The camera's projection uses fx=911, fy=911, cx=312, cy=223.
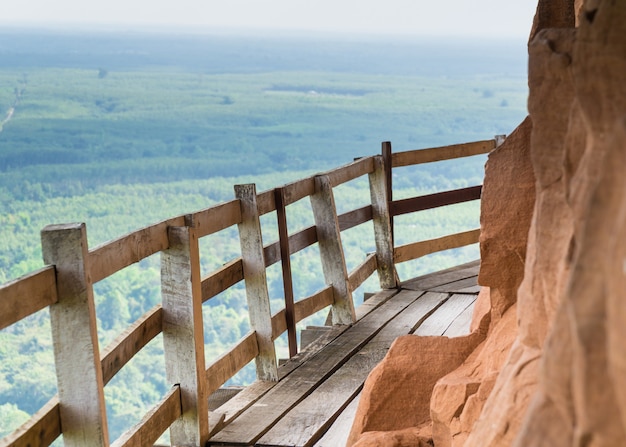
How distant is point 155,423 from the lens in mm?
4621

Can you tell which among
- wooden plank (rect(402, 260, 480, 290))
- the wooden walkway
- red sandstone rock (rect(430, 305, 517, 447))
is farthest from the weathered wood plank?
red sandstone rock (rect(430, 305, 517, 447))

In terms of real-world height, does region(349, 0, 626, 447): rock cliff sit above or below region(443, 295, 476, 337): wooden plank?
above

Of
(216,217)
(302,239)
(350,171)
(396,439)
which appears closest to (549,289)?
(396,439)

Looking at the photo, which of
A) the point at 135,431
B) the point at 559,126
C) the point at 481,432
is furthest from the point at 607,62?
the point at 135,431

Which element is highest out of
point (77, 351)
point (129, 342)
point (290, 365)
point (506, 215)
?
point (506, 215)

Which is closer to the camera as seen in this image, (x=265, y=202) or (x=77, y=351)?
(x=77, y=351)

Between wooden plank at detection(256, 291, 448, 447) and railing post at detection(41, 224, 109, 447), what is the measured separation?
→ 1.28 m

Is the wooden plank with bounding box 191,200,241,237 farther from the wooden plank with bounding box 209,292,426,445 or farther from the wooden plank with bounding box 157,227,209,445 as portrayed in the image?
the wooden plank with bounding box 209,292,426,445

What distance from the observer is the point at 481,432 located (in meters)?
2.95

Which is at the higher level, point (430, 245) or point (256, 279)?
point (256, 279)

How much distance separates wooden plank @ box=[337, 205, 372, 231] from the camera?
7883mm

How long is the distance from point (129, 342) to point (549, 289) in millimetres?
2442

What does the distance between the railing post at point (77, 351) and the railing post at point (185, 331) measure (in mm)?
983

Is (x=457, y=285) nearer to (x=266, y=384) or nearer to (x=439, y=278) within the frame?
(x=439, y=278)
